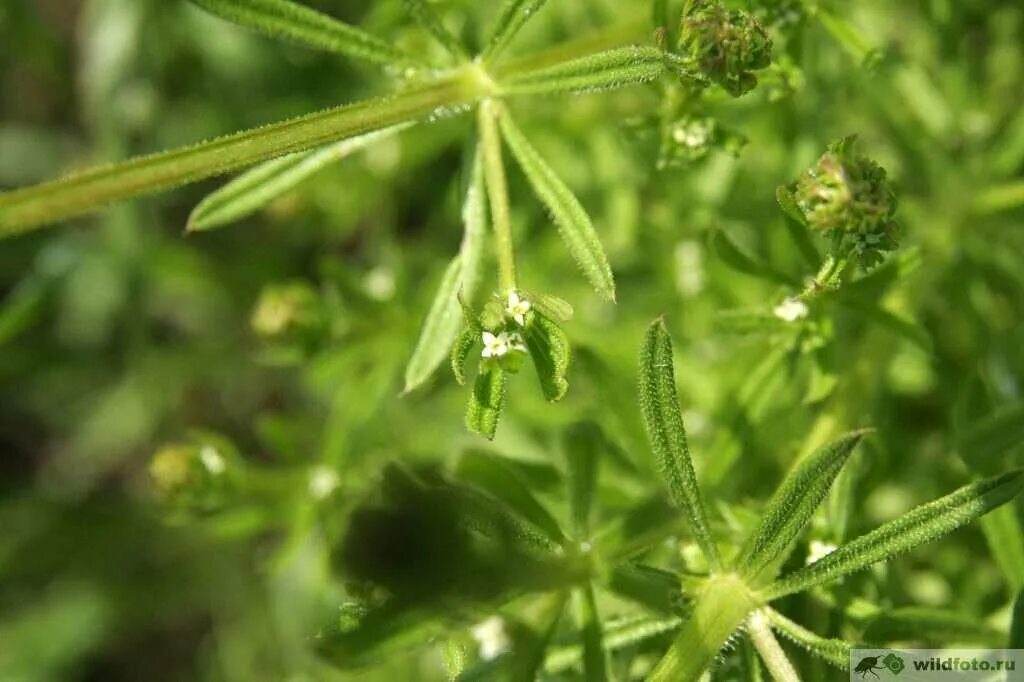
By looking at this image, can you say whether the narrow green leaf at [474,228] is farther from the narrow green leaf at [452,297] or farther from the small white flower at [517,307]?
the small white flower at [517,307]

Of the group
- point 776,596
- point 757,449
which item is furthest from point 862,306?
point 776,596

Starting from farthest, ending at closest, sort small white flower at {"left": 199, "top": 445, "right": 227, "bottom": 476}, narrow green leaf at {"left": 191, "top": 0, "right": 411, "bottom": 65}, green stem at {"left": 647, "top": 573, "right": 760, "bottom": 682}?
small white flower at {"left": 199, "top": 445, "right": 227, "bottom": 476}, narrow green leaf at {"left": 191, "top": 0, "right": 411, "bottom": 65}, green stem at {"left": 647, "top": 573, "right": 760, "bottom": 682}

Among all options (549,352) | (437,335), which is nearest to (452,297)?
(437,335)

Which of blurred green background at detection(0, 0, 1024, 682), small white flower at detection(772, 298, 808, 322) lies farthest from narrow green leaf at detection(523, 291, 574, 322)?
small white flower at detection(772, 298, 808, 322)

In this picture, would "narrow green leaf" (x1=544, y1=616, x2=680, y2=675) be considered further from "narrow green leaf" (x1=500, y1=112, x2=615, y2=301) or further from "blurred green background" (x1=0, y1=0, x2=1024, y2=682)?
"narrow green leaf" (x1=500, y1=112, x2=615, y2=301)

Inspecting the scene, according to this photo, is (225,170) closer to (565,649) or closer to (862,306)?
(565,649)
